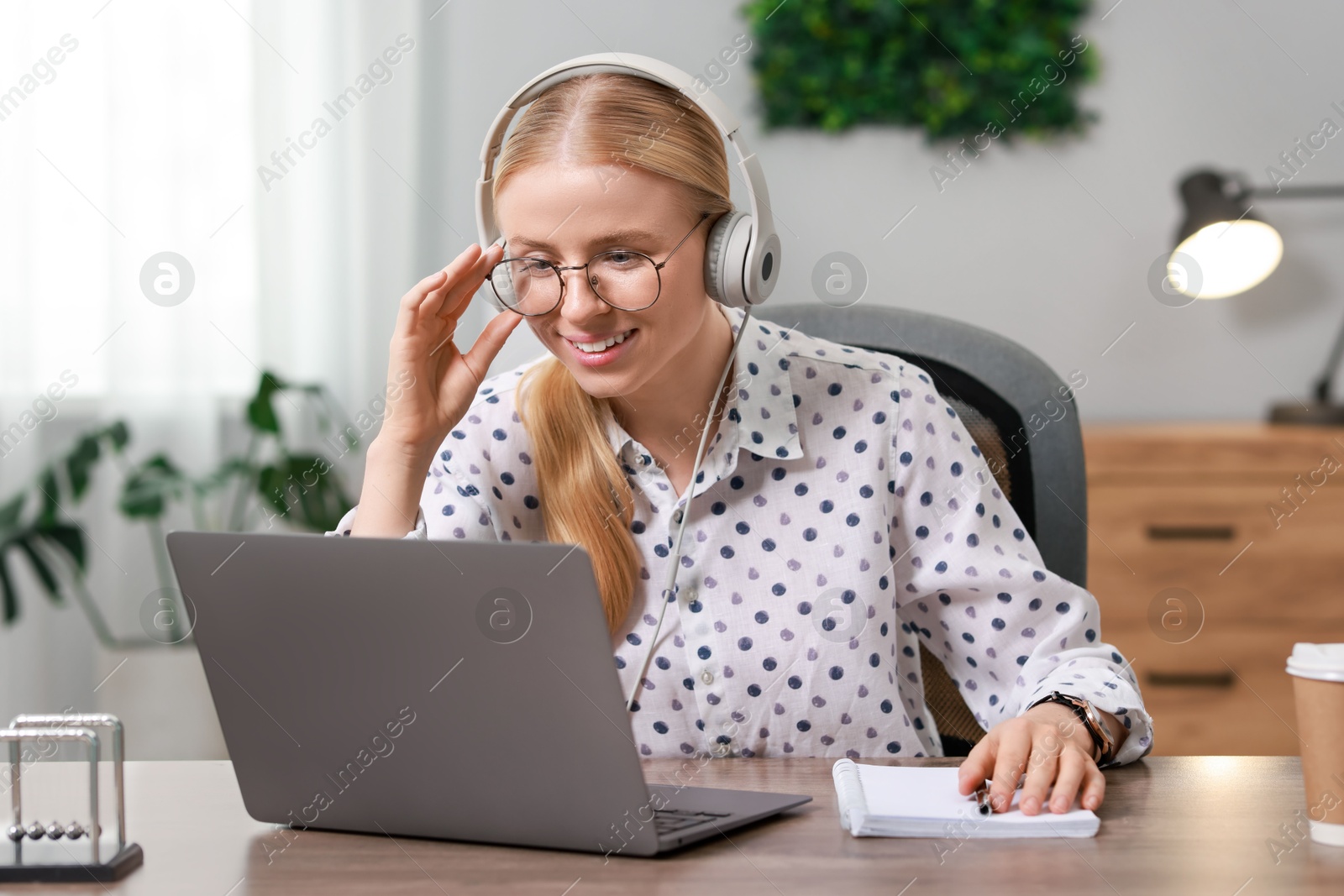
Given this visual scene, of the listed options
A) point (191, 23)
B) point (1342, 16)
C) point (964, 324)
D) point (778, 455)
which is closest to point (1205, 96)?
point (1342, 16)

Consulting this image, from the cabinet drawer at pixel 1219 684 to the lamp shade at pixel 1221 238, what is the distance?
2.45 feet

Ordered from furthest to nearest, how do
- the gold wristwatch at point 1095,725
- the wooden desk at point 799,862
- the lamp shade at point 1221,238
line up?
the lamp shade at point 1221,238 → the gold wristwatch at point 1095,725 → the wooden desk at point 799,862

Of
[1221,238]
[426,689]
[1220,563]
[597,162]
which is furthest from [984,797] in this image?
[1221,238]

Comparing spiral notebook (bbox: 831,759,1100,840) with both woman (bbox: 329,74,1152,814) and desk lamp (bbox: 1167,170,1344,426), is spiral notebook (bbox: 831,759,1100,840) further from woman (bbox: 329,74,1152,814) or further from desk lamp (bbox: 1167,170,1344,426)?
desk lamp (bbox: 1167,170,1344,426)

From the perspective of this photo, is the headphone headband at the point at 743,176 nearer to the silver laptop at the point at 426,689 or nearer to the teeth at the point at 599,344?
the teeth at the point at 599,344

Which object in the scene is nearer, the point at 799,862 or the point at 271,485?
the point at 799,862

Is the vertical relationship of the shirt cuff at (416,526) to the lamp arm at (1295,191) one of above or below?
below

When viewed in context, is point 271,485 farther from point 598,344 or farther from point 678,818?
point 678,818

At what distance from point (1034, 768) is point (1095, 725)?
0.40 ft

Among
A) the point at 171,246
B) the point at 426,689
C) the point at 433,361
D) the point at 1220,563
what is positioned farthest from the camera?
the point at 171,246

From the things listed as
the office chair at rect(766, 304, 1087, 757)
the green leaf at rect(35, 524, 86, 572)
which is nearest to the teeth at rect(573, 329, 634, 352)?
the office chair at rect(766, 304, 1087, 757)

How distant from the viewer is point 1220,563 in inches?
89.5

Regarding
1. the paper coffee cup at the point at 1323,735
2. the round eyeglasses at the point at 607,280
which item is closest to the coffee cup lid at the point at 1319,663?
the paper coffee cup at the point at 1323,735

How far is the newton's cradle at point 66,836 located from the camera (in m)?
0.67
